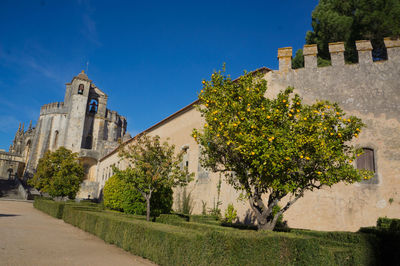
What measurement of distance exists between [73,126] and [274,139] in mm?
52964

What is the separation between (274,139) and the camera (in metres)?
7.22

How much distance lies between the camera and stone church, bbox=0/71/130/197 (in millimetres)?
52750

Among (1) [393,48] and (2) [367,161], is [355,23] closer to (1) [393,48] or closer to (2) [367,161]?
(1) [393,48]

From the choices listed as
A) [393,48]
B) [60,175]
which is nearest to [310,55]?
[393,48]

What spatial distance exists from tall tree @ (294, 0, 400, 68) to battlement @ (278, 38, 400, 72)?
9.12ft

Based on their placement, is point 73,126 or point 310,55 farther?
point 73,126

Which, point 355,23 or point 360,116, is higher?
point 355,23

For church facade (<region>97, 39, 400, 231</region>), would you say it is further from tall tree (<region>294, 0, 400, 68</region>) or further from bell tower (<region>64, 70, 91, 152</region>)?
bell tower (<region>64, 70, 91, 152</region>)

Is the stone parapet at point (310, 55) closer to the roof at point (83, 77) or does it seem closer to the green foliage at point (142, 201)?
the green foliage at point (142, 201)

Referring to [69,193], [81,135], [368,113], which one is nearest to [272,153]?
[368,113]

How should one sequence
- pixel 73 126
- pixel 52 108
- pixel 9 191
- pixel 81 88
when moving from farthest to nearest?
pixel 52 108 < pixel 81 88 < pixel 73 126 < pixel 9 191

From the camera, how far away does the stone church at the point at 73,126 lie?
173 ft

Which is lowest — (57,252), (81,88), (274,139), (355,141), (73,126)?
(57,252)

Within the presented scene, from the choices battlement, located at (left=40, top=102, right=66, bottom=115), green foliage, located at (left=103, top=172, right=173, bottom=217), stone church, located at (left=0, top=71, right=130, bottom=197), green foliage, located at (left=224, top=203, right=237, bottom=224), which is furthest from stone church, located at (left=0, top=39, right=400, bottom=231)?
battlement, located at (left=40, top=102, right=66, bottom=115)
